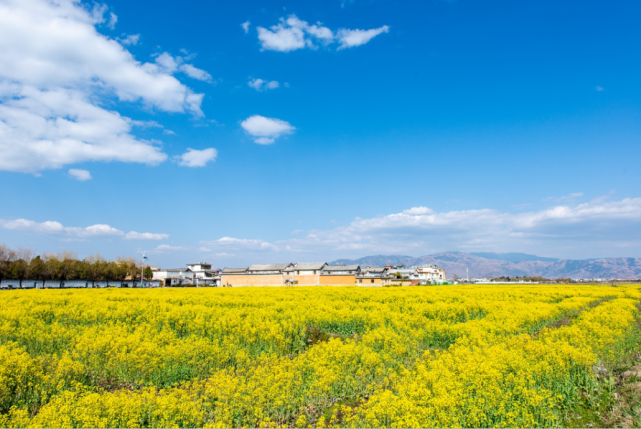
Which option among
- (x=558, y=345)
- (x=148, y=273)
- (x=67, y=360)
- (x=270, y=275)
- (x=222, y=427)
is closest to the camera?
(x=222, y=427)

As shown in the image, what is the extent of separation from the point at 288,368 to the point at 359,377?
2.01m

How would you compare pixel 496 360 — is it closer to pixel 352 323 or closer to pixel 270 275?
pixel 352 323

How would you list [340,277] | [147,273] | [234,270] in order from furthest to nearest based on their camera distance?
[147,273], [234,270], [340,277]

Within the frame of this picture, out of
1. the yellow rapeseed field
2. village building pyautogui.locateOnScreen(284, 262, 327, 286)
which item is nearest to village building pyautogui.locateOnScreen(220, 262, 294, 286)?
village building pyautogui.locateOnScreen(284, 262, 327, 286)

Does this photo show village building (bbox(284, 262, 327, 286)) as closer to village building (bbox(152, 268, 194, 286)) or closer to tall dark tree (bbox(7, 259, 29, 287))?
village building (bbox(152, 268, 194, 286))

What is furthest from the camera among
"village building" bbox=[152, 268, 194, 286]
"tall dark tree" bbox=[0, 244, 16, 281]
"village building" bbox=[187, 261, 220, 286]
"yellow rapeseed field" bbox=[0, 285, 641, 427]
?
"village building" bbox=[187, 261, 220, 286]

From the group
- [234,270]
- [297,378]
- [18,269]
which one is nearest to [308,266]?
[234,270]

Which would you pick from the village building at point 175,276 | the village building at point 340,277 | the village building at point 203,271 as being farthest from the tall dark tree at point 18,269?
the village building at point 340,277

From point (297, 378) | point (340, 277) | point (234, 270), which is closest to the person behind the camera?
point (297, 378)

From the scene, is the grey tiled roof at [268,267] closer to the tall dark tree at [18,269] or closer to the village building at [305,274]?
the village building at [305,274]

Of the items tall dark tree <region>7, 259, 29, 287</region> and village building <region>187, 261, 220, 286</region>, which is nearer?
tall dark tree <region>7, 259, 29, 287</region>

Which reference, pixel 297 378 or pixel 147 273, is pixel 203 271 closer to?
pixel 147 273

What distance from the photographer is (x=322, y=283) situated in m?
84.5

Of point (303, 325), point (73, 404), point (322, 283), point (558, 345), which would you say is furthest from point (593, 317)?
point (322, 283)
